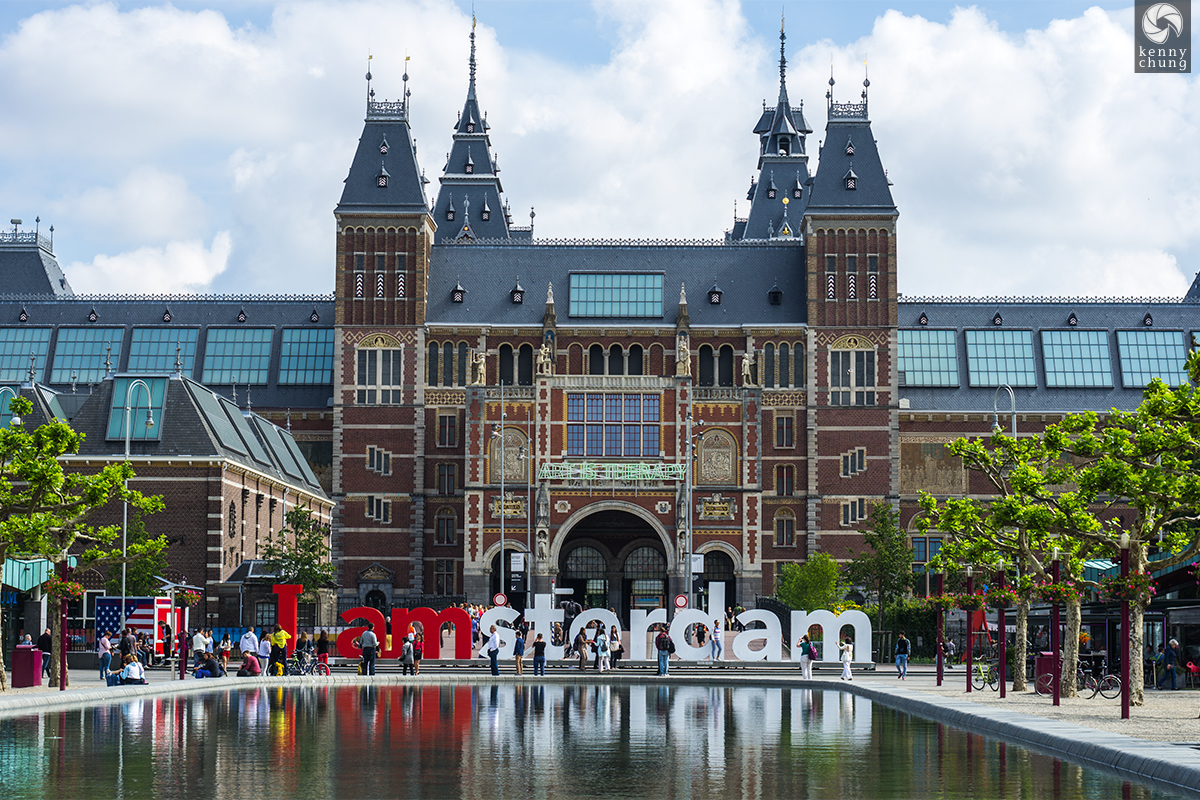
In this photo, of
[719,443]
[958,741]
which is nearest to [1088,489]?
[958,741]

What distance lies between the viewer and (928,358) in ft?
285

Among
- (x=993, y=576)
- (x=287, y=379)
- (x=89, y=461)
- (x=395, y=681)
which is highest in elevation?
(x=287, y=379)

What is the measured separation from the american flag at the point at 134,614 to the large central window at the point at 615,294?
3944 cm

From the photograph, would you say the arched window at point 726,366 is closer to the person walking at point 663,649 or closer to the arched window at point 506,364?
the arched window at point 506,364

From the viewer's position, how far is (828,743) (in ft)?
78.2

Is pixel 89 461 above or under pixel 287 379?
under

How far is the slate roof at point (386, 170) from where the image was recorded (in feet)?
269

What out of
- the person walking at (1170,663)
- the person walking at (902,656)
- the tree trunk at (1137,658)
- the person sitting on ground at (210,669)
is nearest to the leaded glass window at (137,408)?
the person sitting on ground at (210,669)

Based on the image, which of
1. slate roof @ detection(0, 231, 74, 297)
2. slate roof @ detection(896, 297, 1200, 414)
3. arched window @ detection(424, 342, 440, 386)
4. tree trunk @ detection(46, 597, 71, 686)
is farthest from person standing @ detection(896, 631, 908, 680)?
slate roof @ detection(0, 231, 74, 297)

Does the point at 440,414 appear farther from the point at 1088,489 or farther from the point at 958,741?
the point at 958,741

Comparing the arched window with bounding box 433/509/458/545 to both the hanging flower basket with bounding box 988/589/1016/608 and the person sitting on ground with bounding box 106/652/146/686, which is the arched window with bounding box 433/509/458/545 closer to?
the person sitting on ground with bounding box 106/652/146/686

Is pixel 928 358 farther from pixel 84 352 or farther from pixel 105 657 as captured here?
pixel 105 657

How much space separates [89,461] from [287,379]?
27.6 meters

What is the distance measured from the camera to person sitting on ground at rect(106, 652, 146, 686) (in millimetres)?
38344
